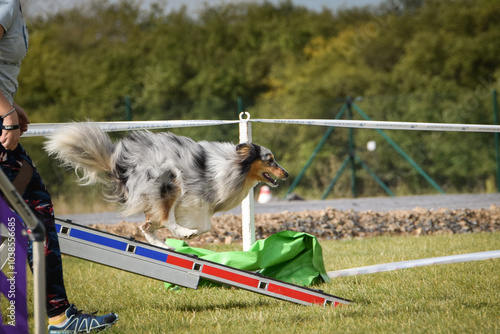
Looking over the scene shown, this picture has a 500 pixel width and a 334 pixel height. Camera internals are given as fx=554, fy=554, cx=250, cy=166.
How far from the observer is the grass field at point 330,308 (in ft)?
9.87

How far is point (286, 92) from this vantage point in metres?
20.9

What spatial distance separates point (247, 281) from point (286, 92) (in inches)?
706

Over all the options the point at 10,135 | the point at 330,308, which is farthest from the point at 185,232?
the point at 10,135

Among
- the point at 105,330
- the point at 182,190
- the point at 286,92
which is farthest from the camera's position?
the point at 286,92

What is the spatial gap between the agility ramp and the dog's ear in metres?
0.94

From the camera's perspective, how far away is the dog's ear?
398 centimetres

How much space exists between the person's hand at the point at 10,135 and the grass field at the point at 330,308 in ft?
3.73

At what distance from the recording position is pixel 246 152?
4000 mm

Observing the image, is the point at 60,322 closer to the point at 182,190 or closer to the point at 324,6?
the point at 182,190

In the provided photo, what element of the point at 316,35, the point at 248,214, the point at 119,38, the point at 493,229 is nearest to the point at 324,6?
the point at 316,35

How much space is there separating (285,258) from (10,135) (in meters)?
2.36

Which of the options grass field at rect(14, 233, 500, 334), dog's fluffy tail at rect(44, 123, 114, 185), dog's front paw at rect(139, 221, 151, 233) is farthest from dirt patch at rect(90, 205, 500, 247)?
dog's fluffy tail at rect(44, 123, 114, 185)

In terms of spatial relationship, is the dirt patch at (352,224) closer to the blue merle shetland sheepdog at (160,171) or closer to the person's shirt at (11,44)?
the blue merle shetland sheepdog at (160,171)

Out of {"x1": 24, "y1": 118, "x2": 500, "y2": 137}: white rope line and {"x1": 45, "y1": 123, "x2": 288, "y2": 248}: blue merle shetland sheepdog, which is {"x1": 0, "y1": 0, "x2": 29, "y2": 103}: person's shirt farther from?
{"x1": 24, "y1": 118, "x2": 500, "y2": 137}: white rope line
